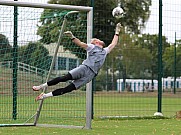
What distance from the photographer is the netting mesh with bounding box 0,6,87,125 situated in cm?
1369

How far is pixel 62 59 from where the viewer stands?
14211mm

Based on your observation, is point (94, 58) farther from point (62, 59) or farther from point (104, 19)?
point (104, 19)

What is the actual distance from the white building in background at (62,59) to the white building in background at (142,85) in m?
6.65

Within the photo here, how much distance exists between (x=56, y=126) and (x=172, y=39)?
682 cm

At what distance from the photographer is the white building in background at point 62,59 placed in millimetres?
14016

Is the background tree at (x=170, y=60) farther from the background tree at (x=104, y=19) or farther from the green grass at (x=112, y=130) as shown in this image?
the green grass at (x=112, y=130)

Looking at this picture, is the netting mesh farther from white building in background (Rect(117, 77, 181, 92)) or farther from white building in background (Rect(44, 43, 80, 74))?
white building in background (Rect(117, 77, 181, 92))

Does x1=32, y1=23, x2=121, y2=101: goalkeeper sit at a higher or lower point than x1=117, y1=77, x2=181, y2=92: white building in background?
higher

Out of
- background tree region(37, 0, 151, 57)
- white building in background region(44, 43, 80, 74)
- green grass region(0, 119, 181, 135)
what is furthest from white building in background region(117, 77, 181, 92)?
green grass region(0, 119, 181, 135)

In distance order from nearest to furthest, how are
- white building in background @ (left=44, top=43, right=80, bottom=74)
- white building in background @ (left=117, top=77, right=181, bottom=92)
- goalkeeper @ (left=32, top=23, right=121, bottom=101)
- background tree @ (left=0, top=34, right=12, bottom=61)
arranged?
goalkeeper @ (left=32, top=23, right=121, bottom=101) < background tree @ (left=0, top=34, right=12, bottom=61) < white building in background @ (left=44, top=43, right=80, bottom=74) < white building in background @ (left=117, top=77, right=181, bottom=92)

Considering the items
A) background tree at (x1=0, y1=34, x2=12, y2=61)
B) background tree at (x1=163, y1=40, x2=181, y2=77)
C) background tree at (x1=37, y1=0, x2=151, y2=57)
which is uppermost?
background tree at (x1=37, y1=0, x2=151, y2=57)

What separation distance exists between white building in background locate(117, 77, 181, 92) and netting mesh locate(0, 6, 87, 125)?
671 cm

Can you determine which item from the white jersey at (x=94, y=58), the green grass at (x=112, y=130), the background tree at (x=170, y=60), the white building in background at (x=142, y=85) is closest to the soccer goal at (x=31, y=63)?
the green grass at (x=112, y=130)

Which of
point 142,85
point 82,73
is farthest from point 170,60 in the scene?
point 82,73
